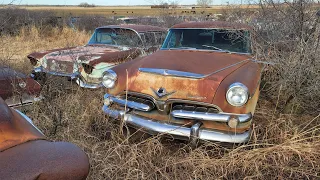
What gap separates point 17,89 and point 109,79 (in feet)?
3.92

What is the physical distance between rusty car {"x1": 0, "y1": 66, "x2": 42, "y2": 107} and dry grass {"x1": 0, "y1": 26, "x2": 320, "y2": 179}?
0.15 m

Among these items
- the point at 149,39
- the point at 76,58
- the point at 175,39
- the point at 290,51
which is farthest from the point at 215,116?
the point at 149,39

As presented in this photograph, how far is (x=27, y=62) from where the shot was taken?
7723 mm

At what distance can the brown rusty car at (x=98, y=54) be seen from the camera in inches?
202

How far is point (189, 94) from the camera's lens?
10.4 ft

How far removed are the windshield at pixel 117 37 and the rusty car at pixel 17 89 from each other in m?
2.67

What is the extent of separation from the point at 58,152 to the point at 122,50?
452 cm

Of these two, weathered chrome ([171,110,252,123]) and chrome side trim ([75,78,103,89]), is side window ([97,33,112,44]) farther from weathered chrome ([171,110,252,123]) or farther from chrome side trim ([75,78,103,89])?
weathered chrome ([171,110,252,123])

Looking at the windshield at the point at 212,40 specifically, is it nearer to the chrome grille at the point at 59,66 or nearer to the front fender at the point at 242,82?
the front fender at the point at 242,82

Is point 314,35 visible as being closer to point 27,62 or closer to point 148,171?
point 148,171

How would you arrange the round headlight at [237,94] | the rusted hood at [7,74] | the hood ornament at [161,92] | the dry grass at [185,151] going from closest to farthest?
the dry grass at [185,151] → the round headlight at [237,94] → the hood ornament at [161,92] → the rusted hood at [7,74]

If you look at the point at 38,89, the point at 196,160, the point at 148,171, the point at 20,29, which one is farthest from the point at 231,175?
the point at 20,29

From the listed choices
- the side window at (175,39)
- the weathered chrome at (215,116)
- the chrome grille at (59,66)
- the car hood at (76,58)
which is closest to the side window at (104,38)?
the car hood at (76,58)

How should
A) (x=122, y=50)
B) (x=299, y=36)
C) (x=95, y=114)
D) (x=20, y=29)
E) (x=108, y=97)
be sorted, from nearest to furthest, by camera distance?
(x=108, y=97) → (x=95, y=114) → (x=299, y=36) → (x=122, y=50) → (x=20, y=29)
